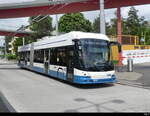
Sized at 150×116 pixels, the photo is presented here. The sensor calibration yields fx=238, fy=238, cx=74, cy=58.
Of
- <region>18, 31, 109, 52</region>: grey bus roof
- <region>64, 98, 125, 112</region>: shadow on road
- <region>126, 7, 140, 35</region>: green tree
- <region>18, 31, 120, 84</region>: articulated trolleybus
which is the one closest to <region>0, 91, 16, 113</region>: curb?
<region>64, 98, 125, 112</region>: shadow on road

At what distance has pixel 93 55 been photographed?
12.5 meters

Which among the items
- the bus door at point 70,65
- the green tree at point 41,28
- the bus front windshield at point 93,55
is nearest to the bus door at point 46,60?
the bus door at point 70,65

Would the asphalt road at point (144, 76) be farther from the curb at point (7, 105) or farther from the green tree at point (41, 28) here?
the green tree at point (41, 28)

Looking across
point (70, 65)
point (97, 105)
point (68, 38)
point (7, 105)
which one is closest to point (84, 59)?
point (70, 65)

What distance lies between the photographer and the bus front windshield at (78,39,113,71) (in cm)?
1221

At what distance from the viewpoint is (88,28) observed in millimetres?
62281

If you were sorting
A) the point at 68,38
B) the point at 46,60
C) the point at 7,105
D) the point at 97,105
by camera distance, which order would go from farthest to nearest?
the point at 46,60 → the point at 68,38 → the point at 7,105 → the point at 97,105

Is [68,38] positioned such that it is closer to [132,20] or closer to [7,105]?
[7,105]

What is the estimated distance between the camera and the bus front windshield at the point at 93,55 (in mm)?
12211

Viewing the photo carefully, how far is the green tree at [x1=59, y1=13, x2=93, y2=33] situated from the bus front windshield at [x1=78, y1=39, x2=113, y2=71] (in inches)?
1773

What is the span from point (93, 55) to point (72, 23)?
46.7 metres

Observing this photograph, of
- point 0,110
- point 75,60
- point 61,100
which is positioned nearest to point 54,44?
point 75,60

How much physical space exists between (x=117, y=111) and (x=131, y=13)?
90.1 meters

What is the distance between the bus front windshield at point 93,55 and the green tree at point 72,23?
148ft
